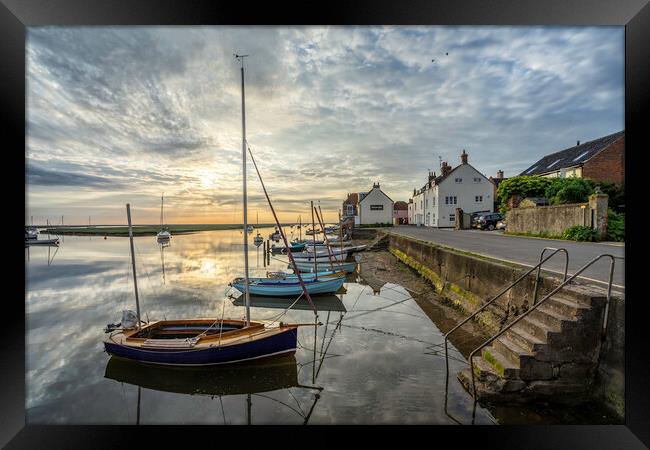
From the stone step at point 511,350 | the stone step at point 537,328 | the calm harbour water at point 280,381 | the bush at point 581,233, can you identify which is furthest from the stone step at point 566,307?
the bush at point 581,233

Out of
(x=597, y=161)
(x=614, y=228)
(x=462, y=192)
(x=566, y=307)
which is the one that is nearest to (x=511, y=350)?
(x=566, y=307)

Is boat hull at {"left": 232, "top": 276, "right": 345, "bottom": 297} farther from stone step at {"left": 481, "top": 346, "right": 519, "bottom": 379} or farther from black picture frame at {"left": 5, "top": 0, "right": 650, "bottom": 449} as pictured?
black picture frame at {"left": 5, "top": 0, "right": 650, "bottom": 449}

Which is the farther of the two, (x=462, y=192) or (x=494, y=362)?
(x=462, y=192)

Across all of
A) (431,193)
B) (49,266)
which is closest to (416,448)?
(49,266)

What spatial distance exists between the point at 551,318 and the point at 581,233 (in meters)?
10.1

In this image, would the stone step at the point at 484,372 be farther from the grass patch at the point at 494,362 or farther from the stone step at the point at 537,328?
the stone step at the point at 537,328

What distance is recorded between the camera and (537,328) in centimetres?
383

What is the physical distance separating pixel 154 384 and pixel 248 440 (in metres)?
3.48

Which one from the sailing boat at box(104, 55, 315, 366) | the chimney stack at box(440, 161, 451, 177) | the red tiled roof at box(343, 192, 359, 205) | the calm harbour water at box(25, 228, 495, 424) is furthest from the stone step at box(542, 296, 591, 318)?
the red tiled roof at box(343, 192, 359, 205)

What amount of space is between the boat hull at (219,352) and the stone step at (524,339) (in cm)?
363

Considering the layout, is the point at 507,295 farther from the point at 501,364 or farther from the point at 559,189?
the point at 559,189

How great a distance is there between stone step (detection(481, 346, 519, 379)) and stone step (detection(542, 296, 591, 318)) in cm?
92

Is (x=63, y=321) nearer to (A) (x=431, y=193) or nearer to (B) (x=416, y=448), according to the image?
(B) (x=416, y=448)
